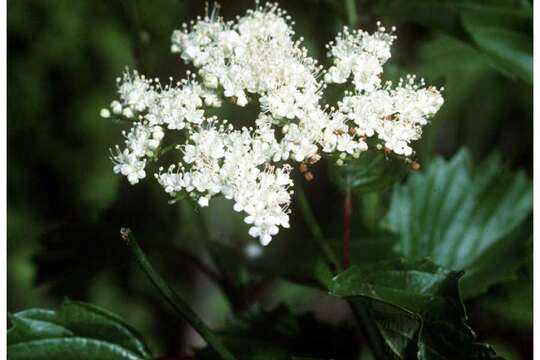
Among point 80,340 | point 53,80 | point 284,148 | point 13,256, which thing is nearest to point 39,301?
point 13,256

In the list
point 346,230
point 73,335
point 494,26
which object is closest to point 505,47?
point 494,26

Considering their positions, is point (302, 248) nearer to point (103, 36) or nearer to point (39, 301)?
point (39, 301)

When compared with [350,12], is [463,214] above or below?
below

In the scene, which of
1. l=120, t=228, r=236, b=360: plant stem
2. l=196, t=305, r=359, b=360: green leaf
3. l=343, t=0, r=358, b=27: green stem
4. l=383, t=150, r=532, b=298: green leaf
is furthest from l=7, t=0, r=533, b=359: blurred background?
l=120, t=228, r=236, b=360: plant stem

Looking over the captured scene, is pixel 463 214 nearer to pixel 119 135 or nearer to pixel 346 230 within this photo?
pixel 346 230

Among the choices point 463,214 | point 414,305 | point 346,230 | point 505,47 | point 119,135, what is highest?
point 119,135

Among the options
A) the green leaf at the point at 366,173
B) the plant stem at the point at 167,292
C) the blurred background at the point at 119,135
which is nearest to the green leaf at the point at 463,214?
the blurred background at the point at 119,135
